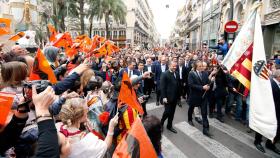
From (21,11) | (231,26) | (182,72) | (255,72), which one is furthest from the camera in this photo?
(21,11)

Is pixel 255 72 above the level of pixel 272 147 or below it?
above

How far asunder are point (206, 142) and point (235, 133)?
1130 millimetres

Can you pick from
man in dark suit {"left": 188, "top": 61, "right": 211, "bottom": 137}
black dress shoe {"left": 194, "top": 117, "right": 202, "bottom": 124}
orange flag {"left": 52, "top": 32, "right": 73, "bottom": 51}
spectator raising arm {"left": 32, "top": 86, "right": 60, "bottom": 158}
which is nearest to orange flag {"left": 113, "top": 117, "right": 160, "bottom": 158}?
spectator raising arm {"left": 32, "top": 86, "right": 60, "bottom": 158}

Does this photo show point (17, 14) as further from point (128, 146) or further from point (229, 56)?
point (128, 146)

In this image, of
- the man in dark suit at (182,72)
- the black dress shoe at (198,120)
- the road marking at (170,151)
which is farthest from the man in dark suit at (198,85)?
the man in dark suit at (182,72)

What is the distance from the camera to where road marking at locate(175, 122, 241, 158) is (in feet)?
15.9

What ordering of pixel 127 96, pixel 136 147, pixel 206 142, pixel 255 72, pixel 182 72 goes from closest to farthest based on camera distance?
1. pixel 136 147
2. pixel 127 96
3. pixel 255 72
4. pixel 206 142
5. pixel 182 72

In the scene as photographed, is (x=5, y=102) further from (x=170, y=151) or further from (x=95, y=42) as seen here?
(x=95, y=42)

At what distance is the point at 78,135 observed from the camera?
214cm

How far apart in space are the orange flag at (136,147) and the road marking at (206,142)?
3.42 metres

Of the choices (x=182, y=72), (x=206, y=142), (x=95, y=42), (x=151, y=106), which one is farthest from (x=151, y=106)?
(x=206, y=142)

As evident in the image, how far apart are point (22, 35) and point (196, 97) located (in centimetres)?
569

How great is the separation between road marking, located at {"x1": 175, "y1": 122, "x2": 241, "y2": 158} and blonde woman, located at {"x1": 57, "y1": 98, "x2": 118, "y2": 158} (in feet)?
11.0

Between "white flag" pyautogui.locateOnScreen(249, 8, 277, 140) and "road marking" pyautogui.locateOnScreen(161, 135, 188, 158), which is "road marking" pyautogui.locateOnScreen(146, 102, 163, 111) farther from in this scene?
"white flag" pyautogui.locateOnScreen(249, 8, 277, 140)
